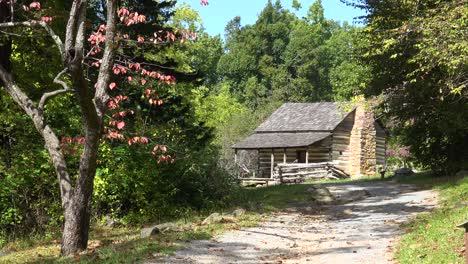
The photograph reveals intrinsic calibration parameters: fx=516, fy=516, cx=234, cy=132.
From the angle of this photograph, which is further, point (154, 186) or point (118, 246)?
point (154, 186)

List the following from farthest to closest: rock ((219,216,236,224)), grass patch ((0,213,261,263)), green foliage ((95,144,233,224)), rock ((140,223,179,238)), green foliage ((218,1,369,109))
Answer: green foliage ((218,1,369,109))
green foliage ((95,144,233,224))
rock ((219,216,236,224))
rock ((140,223,179,238))
grass patch ((0,213,261,263))

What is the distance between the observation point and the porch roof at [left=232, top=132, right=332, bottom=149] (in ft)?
128

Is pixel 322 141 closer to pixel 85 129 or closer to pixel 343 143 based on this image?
pixel 343 143

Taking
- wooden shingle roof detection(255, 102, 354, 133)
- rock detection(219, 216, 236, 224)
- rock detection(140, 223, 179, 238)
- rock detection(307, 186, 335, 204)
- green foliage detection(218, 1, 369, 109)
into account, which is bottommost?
rock detection(140, 223, 179, 238)

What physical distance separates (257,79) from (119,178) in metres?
64.3

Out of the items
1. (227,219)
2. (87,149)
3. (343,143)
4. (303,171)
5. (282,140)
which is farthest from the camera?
(343,143)

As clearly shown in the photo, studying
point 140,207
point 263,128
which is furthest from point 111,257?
point 263,128

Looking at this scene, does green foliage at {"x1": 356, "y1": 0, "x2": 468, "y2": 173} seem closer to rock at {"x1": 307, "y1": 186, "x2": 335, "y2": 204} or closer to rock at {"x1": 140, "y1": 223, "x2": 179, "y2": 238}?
rock at {"x1": 307, "y1": 186, "x2": 335, "y2": 204}

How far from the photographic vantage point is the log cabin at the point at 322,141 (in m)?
40.3

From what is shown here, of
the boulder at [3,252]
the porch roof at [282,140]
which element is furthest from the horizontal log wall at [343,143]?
the boulder at [3,252]

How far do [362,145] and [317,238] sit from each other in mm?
31663

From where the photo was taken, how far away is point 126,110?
15.7 metres

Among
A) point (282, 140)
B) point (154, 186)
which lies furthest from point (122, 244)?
point (282, 140)

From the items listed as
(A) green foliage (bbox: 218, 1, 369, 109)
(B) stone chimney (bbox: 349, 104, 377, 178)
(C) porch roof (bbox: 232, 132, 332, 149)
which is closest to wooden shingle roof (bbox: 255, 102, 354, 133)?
(C) porch roof (bbox: 232, 132, 332, 149)
